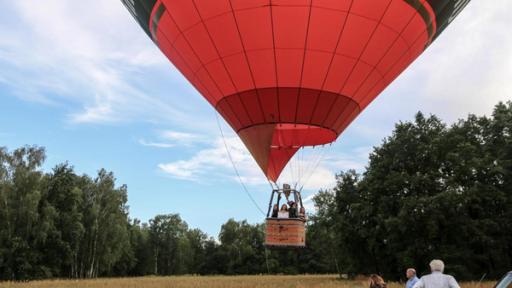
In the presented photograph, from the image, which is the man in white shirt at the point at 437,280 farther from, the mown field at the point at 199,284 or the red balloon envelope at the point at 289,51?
the mown field at the point at 199,284

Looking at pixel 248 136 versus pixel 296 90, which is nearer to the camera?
pixel 296 90

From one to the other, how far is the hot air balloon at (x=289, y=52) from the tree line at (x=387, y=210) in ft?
28.2

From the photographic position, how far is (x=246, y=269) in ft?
228

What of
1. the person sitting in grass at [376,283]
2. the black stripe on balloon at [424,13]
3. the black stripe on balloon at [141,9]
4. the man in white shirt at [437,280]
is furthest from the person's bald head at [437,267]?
the black stripe on balloon at [141,9]

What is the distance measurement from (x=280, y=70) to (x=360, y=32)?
5.20ft

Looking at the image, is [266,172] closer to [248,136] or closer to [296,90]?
[248,136]

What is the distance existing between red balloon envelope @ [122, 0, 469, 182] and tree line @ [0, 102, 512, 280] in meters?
8.62

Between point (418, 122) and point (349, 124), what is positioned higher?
point (418, 122)

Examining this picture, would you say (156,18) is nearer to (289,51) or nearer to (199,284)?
(289,51)

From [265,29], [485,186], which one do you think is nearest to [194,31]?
[265,29]

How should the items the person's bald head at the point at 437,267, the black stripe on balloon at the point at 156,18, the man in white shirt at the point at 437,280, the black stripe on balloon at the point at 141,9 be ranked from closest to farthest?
the man in white shirt at the point at 437,280 → the person's bald head at the point at 437,267 → the black stripe on balloon at the point at 156,18 → the black stripe on balloon at the point at 141,9

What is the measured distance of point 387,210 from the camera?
27.6 meters

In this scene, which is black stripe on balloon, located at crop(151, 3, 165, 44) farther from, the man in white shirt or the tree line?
the tree line

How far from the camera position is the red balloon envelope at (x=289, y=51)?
811cm
